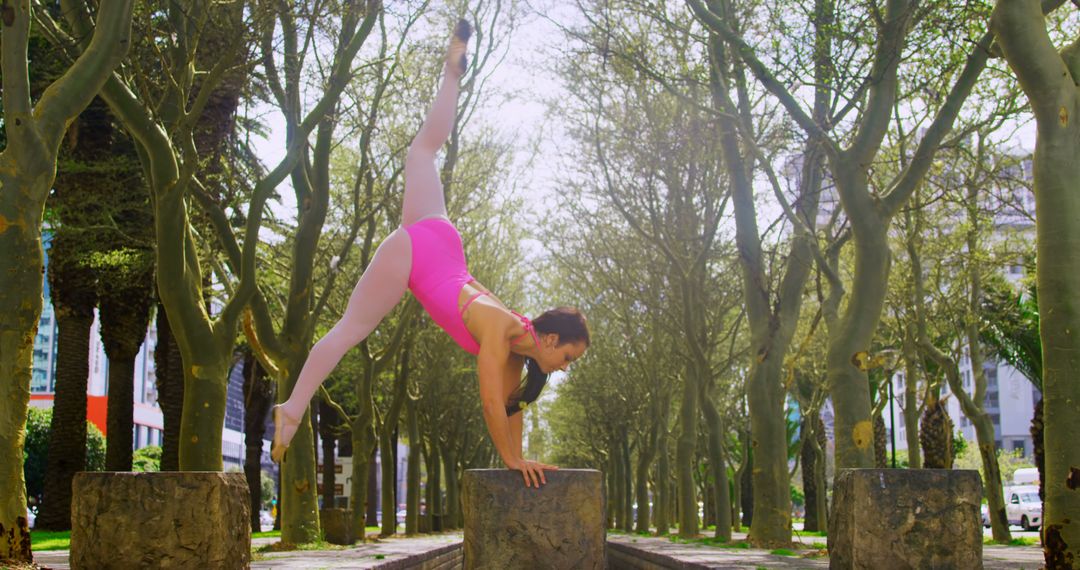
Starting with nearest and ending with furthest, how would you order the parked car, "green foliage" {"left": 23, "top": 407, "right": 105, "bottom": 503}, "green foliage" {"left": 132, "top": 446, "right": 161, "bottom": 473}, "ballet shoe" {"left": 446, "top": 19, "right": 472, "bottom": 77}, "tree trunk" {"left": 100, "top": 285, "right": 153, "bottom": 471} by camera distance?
"ballet shoe" {"left": 446, "top": 19, "right": 472, "bottom": 77}
"tree trunk" {"left": 100, "top": 285, "right": 153, "bottom": 471}
"green foliage" {"left": 23, "top": 407, "right": 105, "bottom": 503}
the parked car
"green foliage" {"left": 132, "top": 446, "right": 161, "bottom": 473}

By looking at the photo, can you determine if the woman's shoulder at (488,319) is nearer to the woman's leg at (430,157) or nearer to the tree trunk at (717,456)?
the woman's leg at (430,157)

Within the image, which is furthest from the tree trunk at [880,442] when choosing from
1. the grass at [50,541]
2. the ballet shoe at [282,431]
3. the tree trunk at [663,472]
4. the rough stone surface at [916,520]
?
the ballet shoe at [282,431]

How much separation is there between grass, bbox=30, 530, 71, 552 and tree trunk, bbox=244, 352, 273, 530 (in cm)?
874

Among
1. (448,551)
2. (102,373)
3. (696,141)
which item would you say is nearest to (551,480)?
(448,551)

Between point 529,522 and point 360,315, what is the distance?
1698 mm

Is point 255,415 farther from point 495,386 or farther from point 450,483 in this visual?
→ point 495,386

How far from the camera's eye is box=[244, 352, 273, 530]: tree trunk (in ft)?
111

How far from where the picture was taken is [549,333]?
6.81m

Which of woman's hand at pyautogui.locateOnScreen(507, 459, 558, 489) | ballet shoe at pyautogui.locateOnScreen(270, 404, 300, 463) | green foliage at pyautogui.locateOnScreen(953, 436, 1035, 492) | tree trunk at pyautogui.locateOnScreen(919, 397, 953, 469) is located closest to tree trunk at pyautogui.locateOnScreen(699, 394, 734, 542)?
tree trunk at pyautogui.locateOnScreen(919, 397, 953, 469)

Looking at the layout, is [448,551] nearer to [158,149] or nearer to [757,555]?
[757,555]

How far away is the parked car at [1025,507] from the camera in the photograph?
141ft

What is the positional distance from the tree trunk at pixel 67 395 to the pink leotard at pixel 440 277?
20922 mm

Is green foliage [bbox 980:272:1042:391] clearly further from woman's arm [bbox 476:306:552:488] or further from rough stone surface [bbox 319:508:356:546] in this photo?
woman's arm [bbox 476:306:552:488]

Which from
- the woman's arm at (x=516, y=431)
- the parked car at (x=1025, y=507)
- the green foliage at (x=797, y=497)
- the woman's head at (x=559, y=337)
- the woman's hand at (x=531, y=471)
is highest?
the woman's head at (x=559, y=337)
